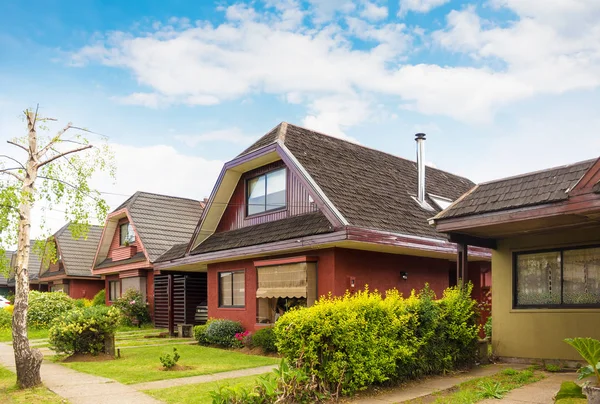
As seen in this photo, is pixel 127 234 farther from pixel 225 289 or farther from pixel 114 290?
pixel 225 289

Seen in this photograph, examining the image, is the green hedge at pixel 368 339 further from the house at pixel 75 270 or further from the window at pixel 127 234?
the house at pixel 75 270

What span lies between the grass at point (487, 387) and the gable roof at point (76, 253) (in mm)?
29123

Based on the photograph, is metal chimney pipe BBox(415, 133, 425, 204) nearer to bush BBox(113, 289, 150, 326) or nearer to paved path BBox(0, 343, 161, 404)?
paved path BBox(0, 343, 161, 404)

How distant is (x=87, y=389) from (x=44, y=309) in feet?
54.2

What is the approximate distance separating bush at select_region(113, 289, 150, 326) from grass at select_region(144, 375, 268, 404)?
1639cm

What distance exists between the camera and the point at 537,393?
875 centimetres

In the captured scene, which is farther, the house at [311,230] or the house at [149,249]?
the house at [149,249]

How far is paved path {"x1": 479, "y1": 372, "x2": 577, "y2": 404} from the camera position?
27.2 feet

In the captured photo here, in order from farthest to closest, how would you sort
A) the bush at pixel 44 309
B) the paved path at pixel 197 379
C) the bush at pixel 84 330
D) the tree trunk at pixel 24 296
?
the bush at pixel 44 309, the bush at pixel 84 330, the paved path at pixel 197 379, the tree trunk at pixel 24 296

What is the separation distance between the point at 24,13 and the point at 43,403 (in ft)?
27.6

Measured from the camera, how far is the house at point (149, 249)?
23.9m

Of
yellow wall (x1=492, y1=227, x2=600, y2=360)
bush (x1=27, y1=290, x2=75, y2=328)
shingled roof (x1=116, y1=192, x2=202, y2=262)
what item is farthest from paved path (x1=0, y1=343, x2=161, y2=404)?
shingled roof (x1=116, y1=192, x2=202, y2=262)

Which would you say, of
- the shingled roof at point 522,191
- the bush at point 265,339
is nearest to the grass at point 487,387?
the shingled roof at point 522,191

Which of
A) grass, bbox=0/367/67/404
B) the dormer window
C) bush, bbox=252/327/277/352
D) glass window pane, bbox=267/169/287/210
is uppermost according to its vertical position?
glass window pane, bbox=267/169/287/210
